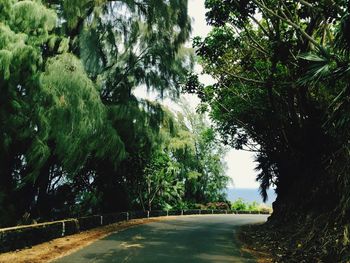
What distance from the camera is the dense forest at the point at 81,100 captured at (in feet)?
43.9

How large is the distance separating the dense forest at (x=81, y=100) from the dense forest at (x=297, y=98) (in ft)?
8.00

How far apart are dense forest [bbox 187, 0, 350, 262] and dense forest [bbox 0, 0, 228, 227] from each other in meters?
2.44

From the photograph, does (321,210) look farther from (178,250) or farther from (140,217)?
(140,217)

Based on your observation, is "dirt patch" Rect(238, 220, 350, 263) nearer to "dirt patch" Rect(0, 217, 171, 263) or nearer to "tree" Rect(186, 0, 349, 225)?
"tree" Rect(186, 0, 349, 225)

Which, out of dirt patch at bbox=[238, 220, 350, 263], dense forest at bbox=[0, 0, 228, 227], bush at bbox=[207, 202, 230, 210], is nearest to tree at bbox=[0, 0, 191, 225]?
dense forest at bbox=[0, 0, 228, 227]

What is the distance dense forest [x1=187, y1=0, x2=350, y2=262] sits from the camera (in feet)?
29.2

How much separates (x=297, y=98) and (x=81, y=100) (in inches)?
314

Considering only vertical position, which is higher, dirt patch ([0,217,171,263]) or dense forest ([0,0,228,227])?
dense forest ([0,0,228,227])

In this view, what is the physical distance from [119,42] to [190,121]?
78.7 ft

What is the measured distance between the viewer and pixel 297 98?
15.4 m

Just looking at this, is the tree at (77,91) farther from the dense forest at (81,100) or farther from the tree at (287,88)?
the tree at (287,88)

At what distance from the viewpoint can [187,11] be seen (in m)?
18.6

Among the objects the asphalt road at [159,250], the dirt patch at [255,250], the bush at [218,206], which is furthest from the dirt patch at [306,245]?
the bush at [218,206]

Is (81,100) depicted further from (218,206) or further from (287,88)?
(218,206)
